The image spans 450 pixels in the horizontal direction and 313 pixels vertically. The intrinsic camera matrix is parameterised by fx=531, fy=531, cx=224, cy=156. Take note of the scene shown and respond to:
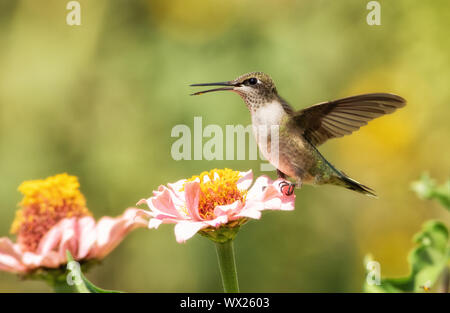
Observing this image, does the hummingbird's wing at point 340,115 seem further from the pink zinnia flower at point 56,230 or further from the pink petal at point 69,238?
the pink petal at point 69,238

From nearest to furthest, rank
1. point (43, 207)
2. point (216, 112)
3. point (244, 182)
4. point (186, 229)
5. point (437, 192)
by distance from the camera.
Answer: point (186, 229), point (437, 192), point (244, 182), point (43, 207), point (216, 112)

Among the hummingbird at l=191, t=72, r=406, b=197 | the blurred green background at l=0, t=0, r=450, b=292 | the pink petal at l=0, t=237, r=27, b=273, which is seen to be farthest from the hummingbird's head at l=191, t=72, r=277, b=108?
the blurred green background at l=0, t=0, r=450, b=292

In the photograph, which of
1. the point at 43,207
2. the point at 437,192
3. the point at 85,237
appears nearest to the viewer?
the point at 437,192

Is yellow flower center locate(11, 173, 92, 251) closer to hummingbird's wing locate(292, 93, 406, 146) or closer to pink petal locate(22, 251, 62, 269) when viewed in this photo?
pink petal locate(22, 251, 62, 269)

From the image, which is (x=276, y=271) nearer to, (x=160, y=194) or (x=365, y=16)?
(x=365, y=16)

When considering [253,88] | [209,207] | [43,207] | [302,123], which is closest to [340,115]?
[302,123]

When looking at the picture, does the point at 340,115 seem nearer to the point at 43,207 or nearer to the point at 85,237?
the point at 85,237

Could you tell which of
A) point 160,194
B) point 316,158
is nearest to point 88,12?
point 316,158
